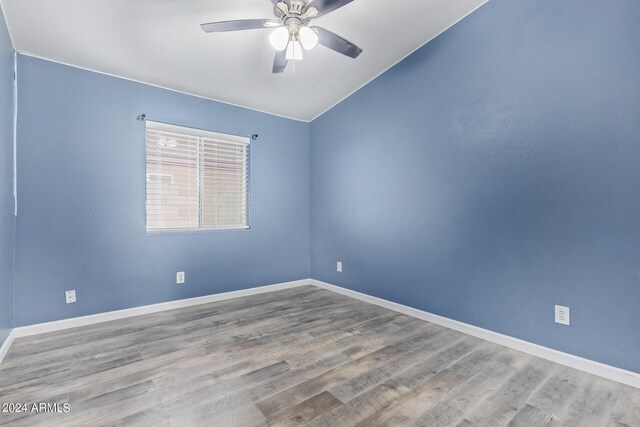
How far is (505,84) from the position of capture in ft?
7.57

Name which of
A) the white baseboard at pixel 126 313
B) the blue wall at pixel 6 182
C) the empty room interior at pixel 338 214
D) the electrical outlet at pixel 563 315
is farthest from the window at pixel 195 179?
the electrical outlet at pixel 563 315

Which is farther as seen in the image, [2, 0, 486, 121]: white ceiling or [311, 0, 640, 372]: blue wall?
[2, 0, 486, 121]: white ceiling

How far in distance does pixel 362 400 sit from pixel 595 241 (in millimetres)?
1806

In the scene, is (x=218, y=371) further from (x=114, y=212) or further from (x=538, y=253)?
(x=538, y=253)

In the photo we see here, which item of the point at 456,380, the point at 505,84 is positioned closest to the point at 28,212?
the point at 456,380

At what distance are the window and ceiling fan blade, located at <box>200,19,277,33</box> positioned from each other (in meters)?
1.61

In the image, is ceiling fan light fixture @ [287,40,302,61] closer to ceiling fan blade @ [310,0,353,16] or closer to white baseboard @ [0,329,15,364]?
ceiling fan blade @ [310,0,353,16]

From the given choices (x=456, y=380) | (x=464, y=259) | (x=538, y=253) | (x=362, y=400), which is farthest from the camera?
(x=464, y=259)

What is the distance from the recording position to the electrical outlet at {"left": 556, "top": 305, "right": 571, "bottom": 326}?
201cm

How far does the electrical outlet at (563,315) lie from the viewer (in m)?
2.01

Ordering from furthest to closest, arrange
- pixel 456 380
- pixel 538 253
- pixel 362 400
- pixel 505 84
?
pixel 505 84 < pixel 538 253 < pixel 456 380 < pixel 362 400

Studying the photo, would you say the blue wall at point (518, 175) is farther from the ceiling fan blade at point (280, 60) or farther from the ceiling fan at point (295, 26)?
the ceiling fan blade at point (280, 60)

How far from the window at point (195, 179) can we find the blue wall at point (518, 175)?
1638 mm

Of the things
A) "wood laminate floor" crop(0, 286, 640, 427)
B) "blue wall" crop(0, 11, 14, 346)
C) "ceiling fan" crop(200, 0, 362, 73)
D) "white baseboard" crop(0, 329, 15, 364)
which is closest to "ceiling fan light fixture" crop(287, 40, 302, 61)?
"ceiling fan" crop(200, 0, 362, 73)
